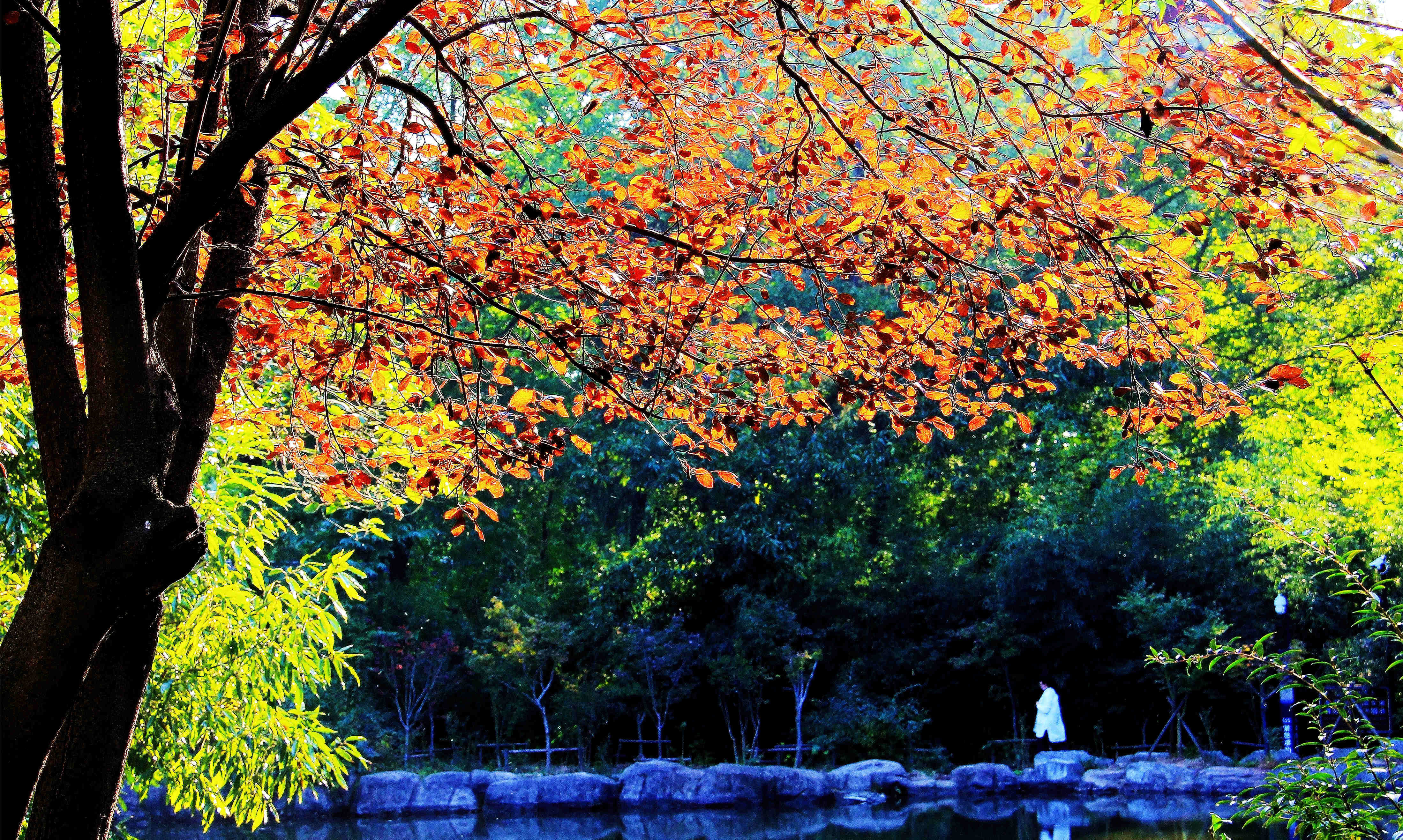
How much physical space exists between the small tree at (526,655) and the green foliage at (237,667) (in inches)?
361

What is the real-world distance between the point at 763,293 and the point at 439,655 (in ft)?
40.9

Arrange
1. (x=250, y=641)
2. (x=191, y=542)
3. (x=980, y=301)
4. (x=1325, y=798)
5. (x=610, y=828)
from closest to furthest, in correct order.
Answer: (x=191, y=542), (x=1325, y=798), (x=980, y=301), (x=250, y=641), (x=610, y=828)

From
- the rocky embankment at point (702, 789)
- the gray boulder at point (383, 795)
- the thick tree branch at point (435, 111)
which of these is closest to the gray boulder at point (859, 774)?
the rocky embankment at point (702, 789)

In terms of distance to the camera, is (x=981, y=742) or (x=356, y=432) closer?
(x=356, y=432)

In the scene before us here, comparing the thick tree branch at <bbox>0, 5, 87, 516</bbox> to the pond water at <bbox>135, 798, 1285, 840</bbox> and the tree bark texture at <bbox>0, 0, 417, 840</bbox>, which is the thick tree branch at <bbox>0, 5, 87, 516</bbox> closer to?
the tree bark texture at <bbox>0, 0, 417, 840</bbox>

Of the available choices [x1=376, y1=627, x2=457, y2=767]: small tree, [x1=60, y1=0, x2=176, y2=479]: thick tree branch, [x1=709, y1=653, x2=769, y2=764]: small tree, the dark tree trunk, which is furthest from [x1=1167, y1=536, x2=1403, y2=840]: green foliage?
the dark tree trunk

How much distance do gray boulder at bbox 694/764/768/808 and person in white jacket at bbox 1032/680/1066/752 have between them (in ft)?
11.5

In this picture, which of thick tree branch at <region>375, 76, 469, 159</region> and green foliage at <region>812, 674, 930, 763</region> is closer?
thick tree branch at <region>375, 76, 469, 159</region>

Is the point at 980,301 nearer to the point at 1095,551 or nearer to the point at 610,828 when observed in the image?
the point at 610,828

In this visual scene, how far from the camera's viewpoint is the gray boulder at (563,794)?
43.6 feet

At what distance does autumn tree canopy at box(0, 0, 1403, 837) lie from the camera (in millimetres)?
2258

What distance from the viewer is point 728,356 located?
13.4 feet

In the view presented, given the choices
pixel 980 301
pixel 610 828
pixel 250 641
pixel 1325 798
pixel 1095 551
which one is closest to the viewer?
pixel 1325 798

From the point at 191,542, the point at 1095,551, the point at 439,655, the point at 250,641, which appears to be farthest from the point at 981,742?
the point at 191,542
